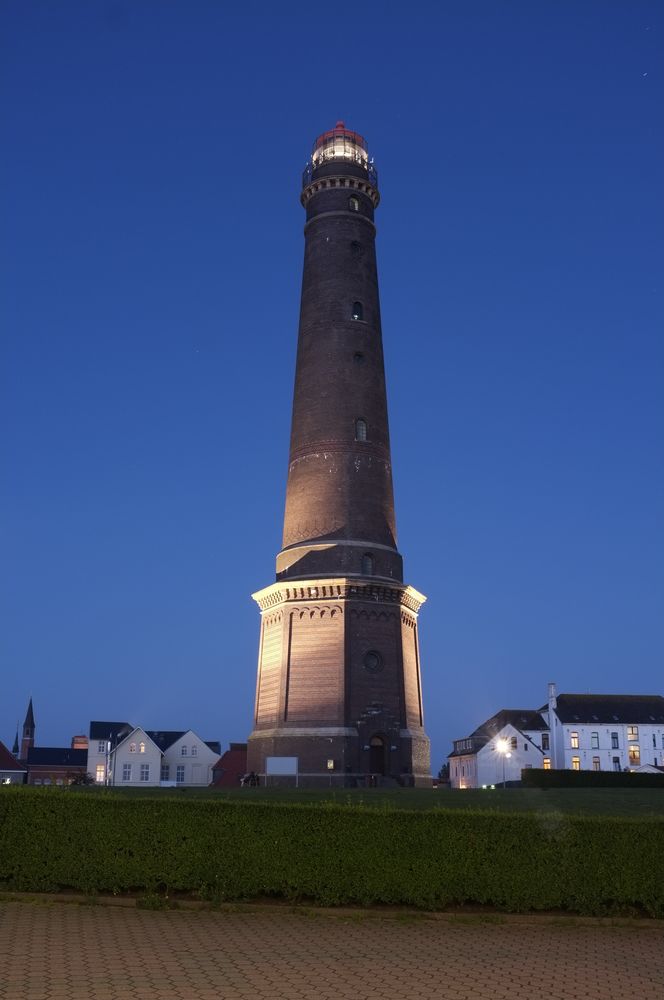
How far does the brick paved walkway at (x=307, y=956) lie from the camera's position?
10430 millimetres

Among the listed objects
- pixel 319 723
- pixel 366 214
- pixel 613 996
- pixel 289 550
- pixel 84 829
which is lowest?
pixel 613 996

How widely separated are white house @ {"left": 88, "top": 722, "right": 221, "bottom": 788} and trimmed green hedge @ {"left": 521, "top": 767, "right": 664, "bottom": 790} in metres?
44.4

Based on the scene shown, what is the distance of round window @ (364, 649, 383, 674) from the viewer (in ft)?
139

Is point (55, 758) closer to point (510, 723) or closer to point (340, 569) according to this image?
point (510, 723)

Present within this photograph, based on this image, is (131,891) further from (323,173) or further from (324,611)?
(323,173)

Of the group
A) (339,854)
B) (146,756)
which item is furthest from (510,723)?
(339,854)

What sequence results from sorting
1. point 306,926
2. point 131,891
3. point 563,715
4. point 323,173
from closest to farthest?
point 306,926, point 131,891, point 323,173, point 563,715

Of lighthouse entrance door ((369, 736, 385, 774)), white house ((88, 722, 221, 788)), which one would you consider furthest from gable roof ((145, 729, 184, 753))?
lighthouse entrance door ((369, 736, 385, 774))

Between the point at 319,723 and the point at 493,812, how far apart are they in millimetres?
26418

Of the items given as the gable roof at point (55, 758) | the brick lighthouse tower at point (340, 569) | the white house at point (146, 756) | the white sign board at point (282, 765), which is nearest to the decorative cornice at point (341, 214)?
the brick lighthouse tower at point (340, 569)

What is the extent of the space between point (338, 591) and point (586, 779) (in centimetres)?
1512

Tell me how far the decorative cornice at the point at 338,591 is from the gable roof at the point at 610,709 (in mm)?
44363

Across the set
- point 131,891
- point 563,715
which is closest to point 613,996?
point 131,891

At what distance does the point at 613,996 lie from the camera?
425 inches
